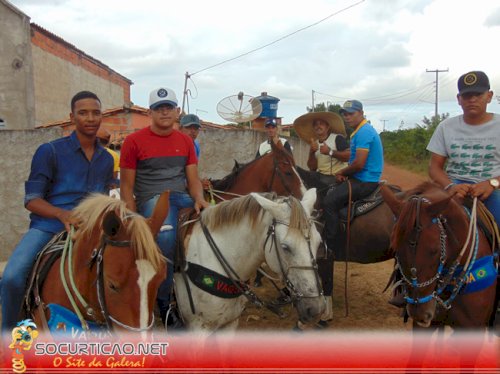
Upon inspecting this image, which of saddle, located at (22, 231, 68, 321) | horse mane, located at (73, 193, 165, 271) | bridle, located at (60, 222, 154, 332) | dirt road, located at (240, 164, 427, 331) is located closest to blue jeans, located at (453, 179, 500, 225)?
dirt road, located at (240, 164, 427, 331)

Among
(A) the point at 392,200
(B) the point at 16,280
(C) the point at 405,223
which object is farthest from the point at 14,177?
(C) the point at 405,223

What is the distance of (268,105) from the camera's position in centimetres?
930

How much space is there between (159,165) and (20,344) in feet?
5.40

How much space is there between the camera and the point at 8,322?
2.66 meters

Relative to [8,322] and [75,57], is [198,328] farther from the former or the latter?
[75,57]

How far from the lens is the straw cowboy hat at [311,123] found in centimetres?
646

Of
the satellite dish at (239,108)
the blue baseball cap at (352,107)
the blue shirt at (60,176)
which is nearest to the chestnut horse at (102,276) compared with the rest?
the blue shirt at (60,176)

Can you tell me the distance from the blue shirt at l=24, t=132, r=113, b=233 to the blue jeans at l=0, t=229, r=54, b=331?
0.19m

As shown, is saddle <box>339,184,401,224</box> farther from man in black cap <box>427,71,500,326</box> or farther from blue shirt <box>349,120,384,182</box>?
man in black cap <box>427,71,500,326</box>

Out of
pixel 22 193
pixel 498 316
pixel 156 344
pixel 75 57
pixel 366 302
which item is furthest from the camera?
pixel 75 57

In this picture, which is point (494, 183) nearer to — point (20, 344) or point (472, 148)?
point (472, 148)

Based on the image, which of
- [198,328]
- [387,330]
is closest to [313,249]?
[198,328]

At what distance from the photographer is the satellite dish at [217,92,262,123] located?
8.87 meters

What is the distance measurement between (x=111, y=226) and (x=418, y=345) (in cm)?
266
